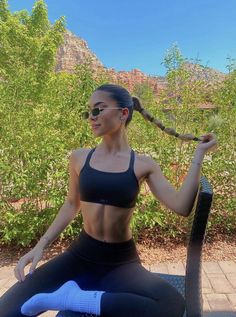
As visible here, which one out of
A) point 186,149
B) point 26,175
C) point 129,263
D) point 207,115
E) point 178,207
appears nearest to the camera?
point 178,207

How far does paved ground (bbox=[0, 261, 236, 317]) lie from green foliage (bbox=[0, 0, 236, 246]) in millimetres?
530

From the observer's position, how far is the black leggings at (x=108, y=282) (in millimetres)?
1317

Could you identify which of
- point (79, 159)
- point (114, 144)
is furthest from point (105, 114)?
point (79, 159)

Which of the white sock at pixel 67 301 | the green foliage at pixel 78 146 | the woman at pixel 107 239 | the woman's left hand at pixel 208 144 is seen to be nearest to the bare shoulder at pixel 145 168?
the woman at pixel 107 239

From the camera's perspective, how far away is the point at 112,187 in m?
1.64

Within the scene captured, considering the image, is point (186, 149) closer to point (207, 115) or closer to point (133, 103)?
point (207, 115)

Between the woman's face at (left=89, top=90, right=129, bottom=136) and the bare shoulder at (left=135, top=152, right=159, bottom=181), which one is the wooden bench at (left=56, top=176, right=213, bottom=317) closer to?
the bare shoulder at (left=135, top=152, right=159, bottom=181)

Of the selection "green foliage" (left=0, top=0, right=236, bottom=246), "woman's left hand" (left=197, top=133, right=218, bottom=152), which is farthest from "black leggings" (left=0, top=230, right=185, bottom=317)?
"green foliage" (left=0, top=0, right=236, bottom=246)

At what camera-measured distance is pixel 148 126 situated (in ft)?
13.8

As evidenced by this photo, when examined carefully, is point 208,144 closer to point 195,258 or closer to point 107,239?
point 195,258

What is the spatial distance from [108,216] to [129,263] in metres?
0.23

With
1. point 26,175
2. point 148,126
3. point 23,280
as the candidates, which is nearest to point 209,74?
point 148,126

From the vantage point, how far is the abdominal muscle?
167 centimetres

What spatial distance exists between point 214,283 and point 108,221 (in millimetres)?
1805
